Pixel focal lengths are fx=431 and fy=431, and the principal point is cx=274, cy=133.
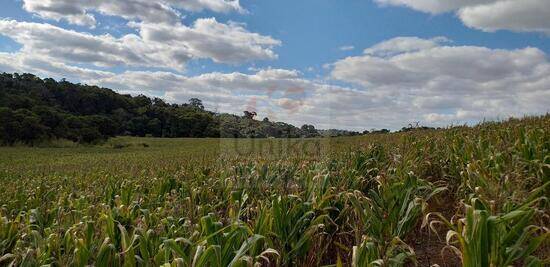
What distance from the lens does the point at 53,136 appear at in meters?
53.4

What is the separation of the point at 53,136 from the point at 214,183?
175 feet

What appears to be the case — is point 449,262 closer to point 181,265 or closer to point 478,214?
point 478,214

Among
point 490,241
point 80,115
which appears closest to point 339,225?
point 490,241

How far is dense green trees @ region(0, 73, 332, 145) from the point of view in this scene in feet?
170

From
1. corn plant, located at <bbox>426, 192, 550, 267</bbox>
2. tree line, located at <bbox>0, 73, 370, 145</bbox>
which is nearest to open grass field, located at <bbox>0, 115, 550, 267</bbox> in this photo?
corn plant, located at <bbox>426, 192, 550, 267</bbox>

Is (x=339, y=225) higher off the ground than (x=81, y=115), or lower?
lower

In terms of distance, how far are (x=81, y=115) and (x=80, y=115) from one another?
972 millimetres

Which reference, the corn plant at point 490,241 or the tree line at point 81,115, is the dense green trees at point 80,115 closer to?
the tree line at point 81,115

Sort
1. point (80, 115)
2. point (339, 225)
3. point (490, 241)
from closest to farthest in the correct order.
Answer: point (490, 241)
point (339, 225)
point (80, 115)

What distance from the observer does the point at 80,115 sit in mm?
71438

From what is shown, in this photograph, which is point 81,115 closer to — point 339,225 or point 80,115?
point 80,115

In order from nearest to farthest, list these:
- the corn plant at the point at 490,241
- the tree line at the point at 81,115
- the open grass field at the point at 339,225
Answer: the corn plant at the point at 490,241 < the open grass field at the point at 339,225 < the tree line at the point at 81,115

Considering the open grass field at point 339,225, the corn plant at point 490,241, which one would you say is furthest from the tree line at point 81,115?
the corn plant at point 490,241

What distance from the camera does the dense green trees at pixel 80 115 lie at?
51.9m
